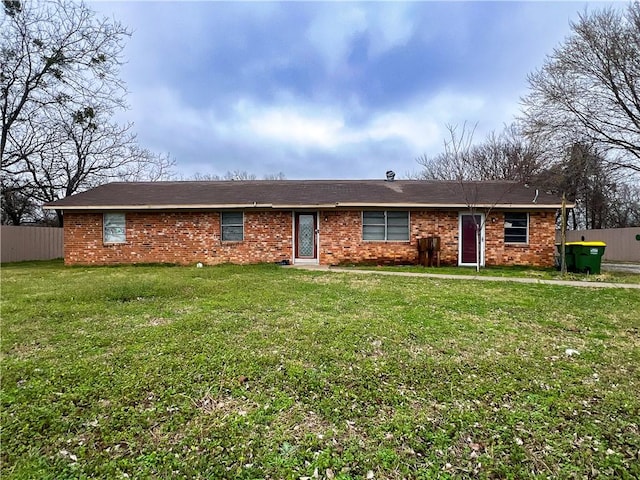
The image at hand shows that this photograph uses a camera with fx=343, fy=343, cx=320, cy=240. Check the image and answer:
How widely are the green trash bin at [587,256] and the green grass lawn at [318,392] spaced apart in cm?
561

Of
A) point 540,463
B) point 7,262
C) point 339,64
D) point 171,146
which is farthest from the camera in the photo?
point 171,146

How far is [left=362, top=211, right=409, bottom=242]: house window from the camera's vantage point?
1220cm

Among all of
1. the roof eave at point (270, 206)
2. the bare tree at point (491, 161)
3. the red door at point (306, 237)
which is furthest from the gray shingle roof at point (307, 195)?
the bare tree at point (491, 161)

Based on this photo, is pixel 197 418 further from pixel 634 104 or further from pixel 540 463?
pixel 634 104

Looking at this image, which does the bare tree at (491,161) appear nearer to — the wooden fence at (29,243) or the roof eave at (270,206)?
the roof eave at (270,206)

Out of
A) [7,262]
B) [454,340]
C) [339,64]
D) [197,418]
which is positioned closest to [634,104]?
[339,64]

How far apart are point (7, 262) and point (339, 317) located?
18.2m

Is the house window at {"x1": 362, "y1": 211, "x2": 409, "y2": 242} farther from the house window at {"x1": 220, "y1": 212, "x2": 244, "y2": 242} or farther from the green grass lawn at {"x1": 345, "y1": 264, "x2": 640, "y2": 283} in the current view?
the house window at {"x1": 220, "y1": 212, "x2": 244, "y2": 242}

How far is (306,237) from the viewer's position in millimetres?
12555

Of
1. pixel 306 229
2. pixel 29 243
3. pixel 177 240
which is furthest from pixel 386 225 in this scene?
pixel 29 243

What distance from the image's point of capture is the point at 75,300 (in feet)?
20.2

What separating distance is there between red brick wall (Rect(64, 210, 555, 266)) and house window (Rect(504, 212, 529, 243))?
22 centimetres

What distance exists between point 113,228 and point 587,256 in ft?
51.8

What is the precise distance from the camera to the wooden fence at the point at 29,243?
15922 millimetres
